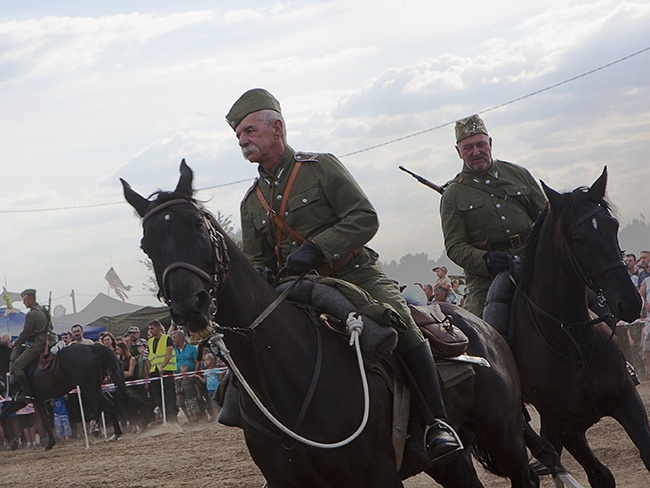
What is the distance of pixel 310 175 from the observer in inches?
227

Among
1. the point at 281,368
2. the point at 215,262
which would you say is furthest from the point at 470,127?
the point at 215,262

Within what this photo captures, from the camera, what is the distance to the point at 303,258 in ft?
17.7

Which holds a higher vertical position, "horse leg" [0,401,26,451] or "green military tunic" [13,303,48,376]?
"green military tunic" [13,303,48,376]

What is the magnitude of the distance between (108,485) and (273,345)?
24.3ft

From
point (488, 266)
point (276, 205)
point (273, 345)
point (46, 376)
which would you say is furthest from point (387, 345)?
point (46, 376)

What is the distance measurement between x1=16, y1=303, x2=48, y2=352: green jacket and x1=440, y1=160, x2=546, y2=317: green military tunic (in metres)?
12.7

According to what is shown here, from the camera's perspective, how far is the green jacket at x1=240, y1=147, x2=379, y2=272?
18.2 ft

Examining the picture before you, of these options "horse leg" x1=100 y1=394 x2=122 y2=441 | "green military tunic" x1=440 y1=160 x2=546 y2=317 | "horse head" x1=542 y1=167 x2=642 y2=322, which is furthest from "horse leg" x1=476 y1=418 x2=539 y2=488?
"horse leg" x1=100 y1=394 x2=122 y2=441

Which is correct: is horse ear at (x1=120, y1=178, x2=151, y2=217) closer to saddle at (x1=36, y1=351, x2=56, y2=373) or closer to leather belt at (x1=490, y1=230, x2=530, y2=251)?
leather belt at (x1=490, y1=230, x2=530, y2=251)

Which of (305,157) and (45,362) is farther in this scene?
(45,362)

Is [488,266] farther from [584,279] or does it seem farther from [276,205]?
[276,205]

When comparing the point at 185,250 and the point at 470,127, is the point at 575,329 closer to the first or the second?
the point at 470,127

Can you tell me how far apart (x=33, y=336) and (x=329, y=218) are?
15160 millimetres

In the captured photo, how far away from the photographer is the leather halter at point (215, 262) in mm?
4434
